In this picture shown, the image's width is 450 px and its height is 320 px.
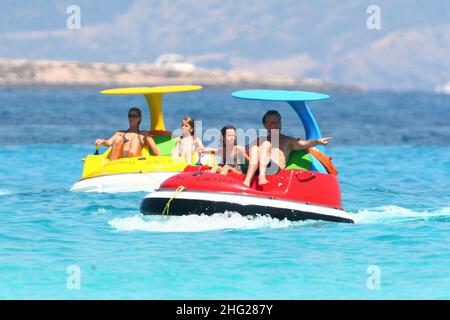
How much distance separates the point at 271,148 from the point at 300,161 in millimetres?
457

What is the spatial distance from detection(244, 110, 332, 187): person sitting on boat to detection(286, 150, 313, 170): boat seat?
0.12 meters

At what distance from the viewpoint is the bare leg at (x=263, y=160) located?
40.5ft

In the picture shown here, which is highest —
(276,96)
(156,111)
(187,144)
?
(276,96)

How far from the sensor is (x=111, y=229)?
1279cm

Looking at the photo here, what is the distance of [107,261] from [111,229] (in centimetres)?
180

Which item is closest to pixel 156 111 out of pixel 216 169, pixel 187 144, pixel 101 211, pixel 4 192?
pixel 187 144

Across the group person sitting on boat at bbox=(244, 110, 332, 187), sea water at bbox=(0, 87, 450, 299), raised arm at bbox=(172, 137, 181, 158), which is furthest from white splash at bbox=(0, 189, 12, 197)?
person sitting on boat at bbox=(244, 110, 332, 187)

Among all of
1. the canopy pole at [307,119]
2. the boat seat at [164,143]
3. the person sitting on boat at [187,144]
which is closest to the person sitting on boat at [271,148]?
the canopy pole at [307,119]

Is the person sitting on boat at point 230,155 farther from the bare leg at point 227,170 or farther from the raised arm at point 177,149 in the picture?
the raised arm at point 177,149

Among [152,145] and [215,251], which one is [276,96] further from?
[152,145]

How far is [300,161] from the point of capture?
1293 centimetres
